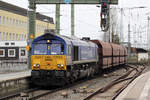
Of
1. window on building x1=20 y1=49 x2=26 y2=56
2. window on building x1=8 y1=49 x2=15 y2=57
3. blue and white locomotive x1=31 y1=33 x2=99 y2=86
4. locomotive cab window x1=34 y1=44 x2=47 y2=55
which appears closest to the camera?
blue and white locomotive x1=31 y1=33 x2=99 y2=86

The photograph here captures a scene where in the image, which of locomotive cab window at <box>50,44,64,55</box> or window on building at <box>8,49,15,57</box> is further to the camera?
window on building at <box>8,49,15,57</box>

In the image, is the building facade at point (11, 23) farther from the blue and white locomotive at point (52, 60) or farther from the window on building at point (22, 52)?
the blue and white locomotive at point (52, 60)

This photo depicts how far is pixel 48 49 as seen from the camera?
1780cm

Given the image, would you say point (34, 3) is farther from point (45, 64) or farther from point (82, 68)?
point (45, 64)

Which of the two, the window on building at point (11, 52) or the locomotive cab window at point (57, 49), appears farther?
the window on building at point (11, 52)

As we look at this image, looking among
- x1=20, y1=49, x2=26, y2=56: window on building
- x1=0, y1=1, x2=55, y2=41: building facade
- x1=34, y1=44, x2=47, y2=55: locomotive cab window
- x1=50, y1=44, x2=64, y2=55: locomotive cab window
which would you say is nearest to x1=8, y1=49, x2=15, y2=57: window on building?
x1=20, y1=49, x2=26, y2=56: window on building

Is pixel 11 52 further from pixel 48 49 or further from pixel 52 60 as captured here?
pixel 52 60

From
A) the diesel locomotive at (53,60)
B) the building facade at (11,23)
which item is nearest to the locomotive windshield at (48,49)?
the diesel locomotive at (53,60)

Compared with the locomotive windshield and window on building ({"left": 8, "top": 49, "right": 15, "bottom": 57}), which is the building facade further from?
the locomotive windshield

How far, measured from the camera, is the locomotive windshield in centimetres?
1759

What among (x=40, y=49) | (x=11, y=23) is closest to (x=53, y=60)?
(x=40, y=49)

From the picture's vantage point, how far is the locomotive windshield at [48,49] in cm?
1759

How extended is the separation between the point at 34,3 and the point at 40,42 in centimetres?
952

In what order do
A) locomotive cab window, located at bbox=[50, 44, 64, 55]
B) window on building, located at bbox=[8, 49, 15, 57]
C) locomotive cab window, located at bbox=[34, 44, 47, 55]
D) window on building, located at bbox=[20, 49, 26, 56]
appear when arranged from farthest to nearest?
window on building, located at bbox=[20, 49, 26, 56]
window on building, located at bbox=[8, 49, 15, 57]
locomotive cab window, located at bbox=[34, 44, 47, 55]
locomotive cab window, located at bbox=[50, 44, 64, 55]
